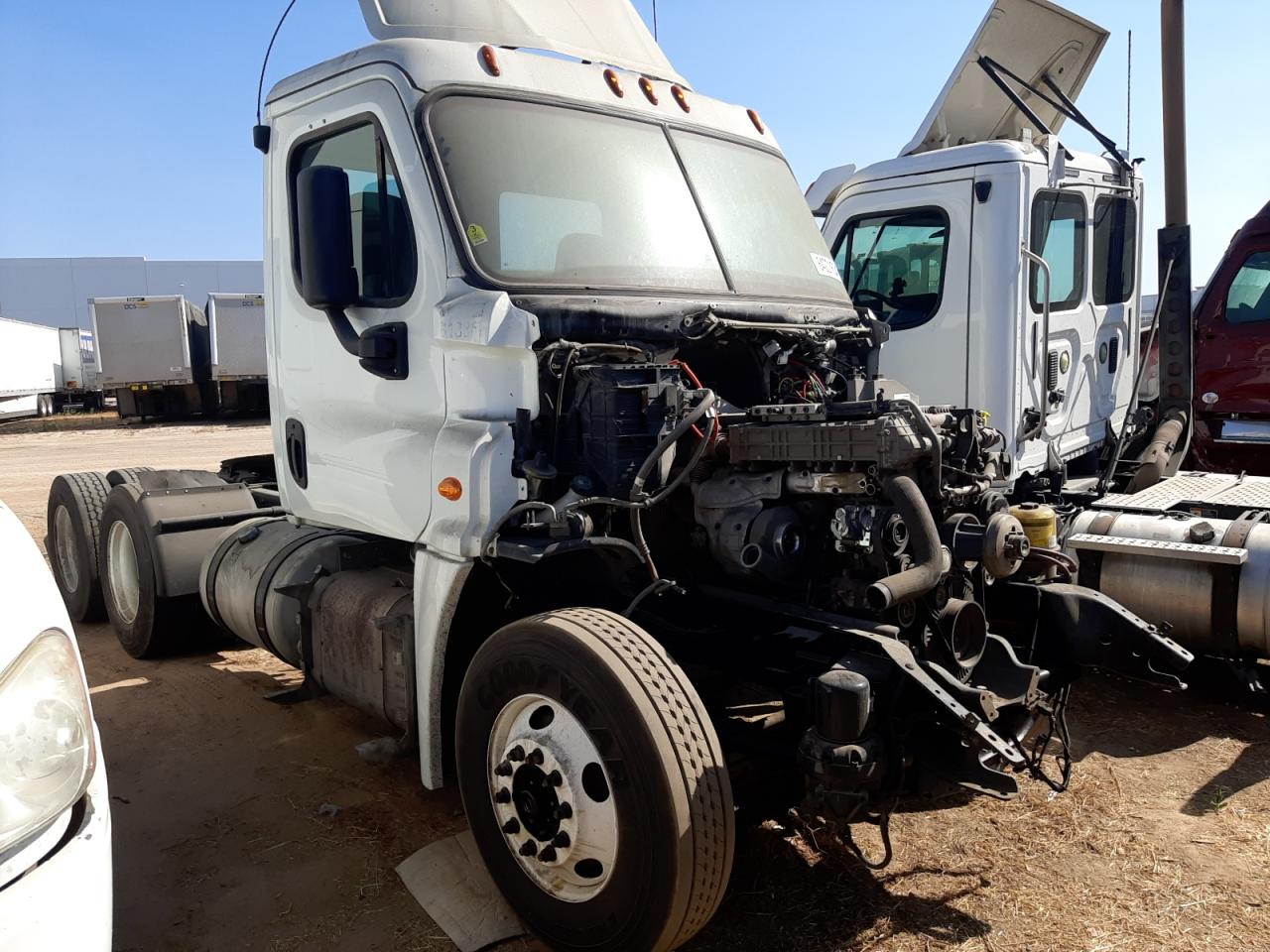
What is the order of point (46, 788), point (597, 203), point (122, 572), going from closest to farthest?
1. point (46, 788)
2. point (597, 203)
3. point (122, 572)

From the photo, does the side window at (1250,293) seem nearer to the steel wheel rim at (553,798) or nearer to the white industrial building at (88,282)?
the steel wheel rim at (553,798)

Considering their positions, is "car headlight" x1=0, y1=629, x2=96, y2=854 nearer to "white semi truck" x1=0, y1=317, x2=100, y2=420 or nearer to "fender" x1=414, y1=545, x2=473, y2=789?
"fender" x1=414, y1=545, x2=473, y2=789

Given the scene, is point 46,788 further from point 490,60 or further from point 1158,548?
point 1158,548


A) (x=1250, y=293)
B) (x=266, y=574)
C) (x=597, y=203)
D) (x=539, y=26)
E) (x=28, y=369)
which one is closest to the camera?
(x=597, y=203)

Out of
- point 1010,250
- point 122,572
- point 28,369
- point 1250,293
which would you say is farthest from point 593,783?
point 28,369

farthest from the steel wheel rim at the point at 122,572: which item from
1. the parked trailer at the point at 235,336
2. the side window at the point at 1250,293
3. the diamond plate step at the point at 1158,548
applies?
the parked trailer at the point at 235,336

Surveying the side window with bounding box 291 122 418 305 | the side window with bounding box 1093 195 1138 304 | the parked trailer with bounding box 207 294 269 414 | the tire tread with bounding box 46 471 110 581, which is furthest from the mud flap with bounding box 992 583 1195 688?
the parked trailer with bounding box 207 294 269 414

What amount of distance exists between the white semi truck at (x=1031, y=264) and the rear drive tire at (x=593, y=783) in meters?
3.59

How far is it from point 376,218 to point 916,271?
13.9 ft

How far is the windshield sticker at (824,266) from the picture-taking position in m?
4.40

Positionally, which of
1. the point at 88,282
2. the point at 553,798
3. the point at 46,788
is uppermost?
the point at 88,282

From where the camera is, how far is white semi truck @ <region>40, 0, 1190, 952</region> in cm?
280

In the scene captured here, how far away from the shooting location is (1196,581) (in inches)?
173

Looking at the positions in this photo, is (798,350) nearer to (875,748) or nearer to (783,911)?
(875,748)
